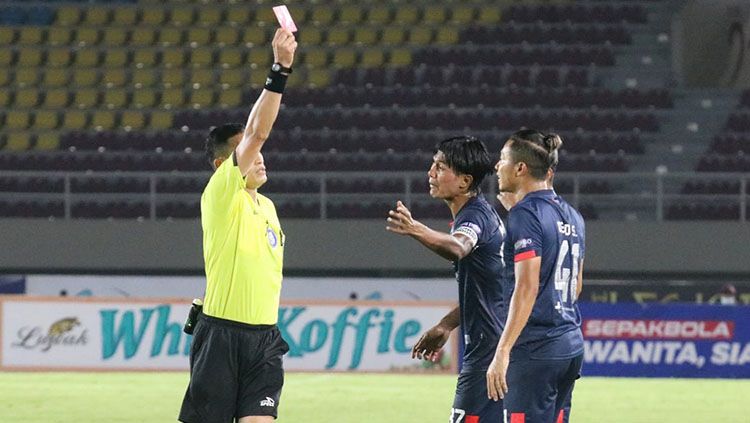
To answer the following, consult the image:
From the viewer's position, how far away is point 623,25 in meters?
25.5

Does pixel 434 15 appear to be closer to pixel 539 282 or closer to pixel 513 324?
pixel 539 282

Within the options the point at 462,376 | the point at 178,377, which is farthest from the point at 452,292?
the point at 462,376

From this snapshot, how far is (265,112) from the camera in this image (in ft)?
20.3

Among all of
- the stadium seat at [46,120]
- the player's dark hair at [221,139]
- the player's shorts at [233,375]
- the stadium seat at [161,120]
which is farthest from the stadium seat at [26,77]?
the player's shorts at [233,375]

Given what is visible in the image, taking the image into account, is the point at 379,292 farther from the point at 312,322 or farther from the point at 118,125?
the point at 118,125

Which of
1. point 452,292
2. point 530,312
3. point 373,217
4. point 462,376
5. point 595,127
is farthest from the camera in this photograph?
point 595,127

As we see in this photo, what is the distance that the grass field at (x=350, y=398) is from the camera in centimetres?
1292

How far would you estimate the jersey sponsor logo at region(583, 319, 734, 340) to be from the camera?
17.6 m

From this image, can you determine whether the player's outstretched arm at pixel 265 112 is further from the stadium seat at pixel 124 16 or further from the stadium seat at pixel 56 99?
the stadium seat at pixel 124 16

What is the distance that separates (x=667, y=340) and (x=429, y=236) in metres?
12.6

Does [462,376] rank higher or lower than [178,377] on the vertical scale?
higher

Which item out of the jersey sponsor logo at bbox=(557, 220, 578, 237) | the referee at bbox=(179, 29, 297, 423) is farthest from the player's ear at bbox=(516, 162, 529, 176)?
the referee at bbox=(179, 29, 297, 423)

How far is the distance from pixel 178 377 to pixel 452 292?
13.8 ft

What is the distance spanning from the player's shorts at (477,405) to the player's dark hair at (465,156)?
0.88 meters
